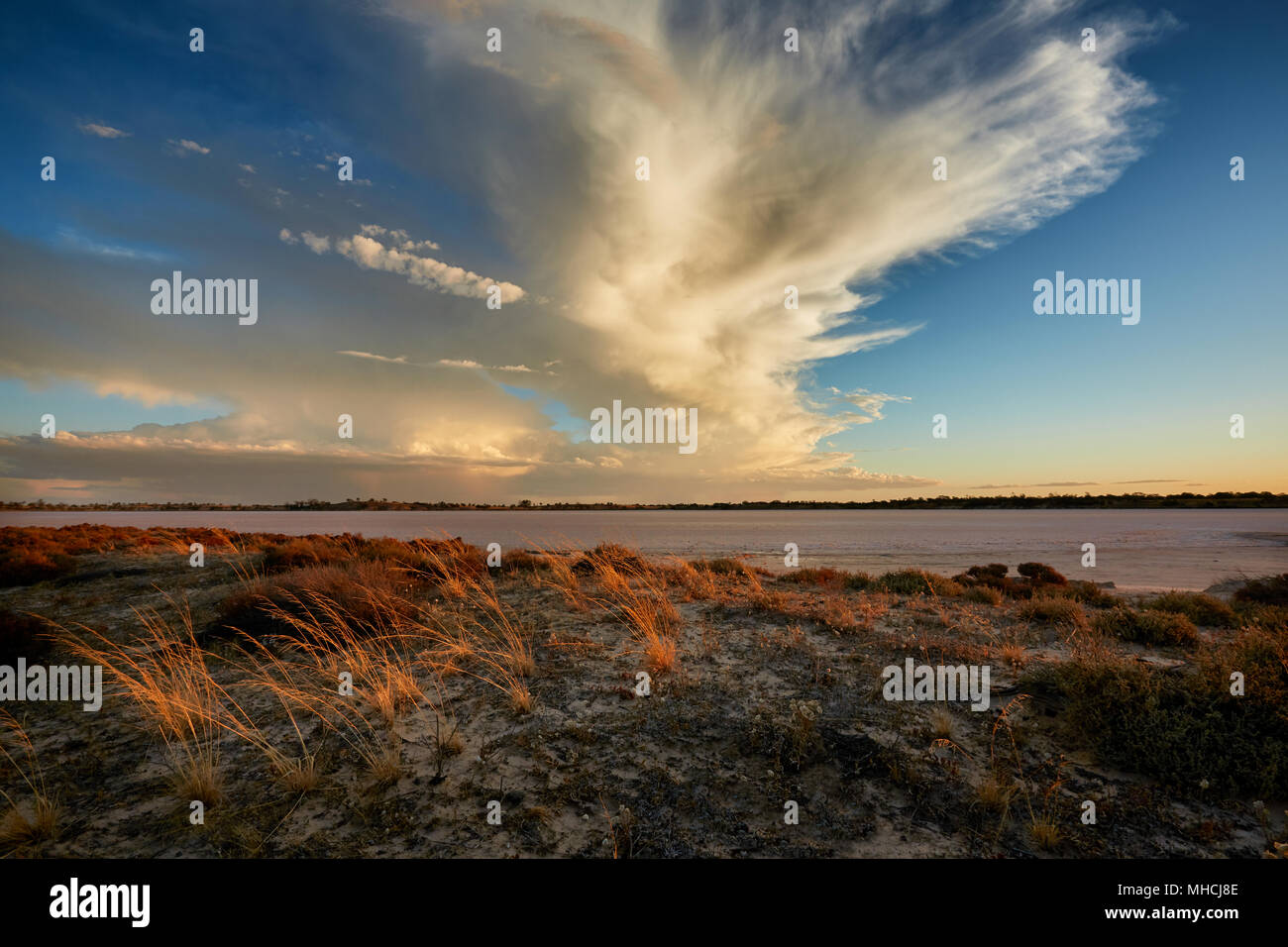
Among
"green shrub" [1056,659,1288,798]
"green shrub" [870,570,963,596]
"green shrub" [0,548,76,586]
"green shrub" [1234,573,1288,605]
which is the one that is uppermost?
"green shrub" [0,548,76,586]

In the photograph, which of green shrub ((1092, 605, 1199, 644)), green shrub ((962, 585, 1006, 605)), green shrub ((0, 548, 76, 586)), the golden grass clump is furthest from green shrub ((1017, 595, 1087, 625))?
green shrub ((0, 548, 76, 586))

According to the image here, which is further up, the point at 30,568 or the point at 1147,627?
the point at 30,568

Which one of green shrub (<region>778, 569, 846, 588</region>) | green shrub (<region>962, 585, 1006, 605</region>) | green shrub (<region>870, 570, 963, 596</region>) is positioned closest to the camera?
green shrub (<region>962, 585, 1006, 605</region>)

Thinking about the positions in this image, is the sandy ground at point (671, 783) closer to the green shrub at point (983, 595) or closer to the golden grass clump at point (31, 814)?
the golden grass clump at point (31, 814)

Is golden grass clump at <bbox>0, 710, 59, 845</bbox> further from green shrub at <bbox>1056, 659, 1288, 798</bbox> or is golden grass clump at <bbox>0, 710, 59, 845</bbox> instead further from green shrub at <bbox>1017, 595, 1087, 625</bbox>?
green shrub at <bbox>1017, 595, 1087, 625</bbox>

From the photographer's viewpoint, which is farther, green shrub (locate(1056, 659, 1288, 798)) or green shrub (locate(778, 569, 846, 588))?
green shrub (locate(778, 569, 846, 588))

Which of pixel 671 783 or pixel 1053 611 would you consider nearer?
pixel 671 783

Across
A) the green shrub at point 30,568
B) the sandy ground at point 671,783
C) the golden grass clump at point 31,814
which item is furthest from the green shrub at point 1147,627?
the green shrub at point 30,568

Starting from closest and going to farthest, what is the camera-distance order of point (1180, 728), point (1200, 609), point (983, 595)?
point (1180, 728) < point (1200, 609) < point (983, 595)

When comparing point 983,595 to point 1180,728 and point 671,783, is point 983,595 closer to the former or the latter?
point 1180,728

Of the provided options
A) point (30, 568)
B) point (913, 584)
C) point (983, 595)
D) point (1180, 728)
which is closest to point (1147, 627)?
point (983, 595)
